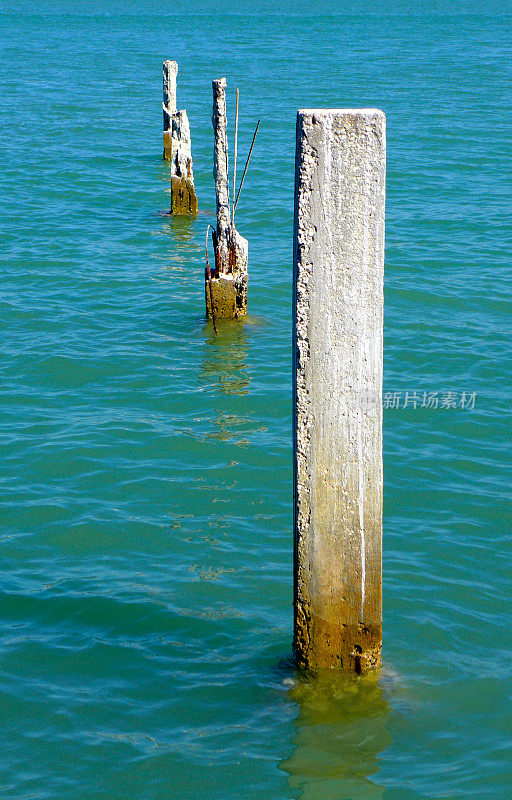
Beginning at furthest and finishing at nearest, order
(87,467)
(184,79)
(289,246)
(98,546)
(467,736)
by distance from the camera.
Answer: (184,79), (289,246), (87,467), (98,546), (467,736)

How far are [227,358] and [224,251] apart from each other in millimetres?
1485

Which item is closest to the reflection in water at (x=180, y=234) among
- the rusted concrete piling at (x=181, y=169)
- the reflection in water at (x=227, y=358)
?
the rusted concrete piling at (x=181, y=169)

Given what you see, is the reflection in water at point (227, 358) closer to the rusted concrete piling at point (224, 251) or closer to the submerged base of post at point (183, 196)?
the rusted concrete piling at point (224, 251)

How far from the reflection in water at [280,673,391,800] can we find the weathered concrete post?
19 centimetres

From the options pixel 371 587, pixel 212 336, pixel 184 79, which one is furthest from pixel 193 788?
pixel 184 79

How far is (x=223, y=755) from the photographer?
504 cm

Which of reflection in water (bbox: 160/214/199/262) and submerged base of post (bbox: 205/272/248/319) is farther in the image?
reflection in water (bbox: 160/214/199/262)

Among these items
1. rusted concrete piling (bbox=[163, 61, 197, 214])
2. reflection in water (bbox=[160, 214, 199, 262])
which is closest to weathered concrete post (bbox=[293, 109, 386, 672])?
reflection in water (bbox=[160, 214, 199, 262])

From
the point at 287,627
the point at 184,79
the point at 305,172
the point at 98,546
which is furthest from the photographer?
the point at 184,79

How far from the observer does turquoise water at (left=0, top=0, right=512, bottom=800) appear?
5.09m

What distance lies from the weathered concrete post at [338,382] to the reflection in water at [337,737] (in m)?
0.19

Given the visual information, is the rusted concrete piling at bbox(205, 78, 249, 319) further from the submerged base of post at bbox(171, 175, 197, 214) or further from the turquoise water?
the submerged base of post at bbox(171, 175, 197, 214)

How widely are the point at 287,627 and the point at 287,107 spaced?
24515mm

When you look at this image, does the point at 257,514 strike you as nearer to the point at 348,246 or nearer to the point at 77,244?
the point at 348,246
